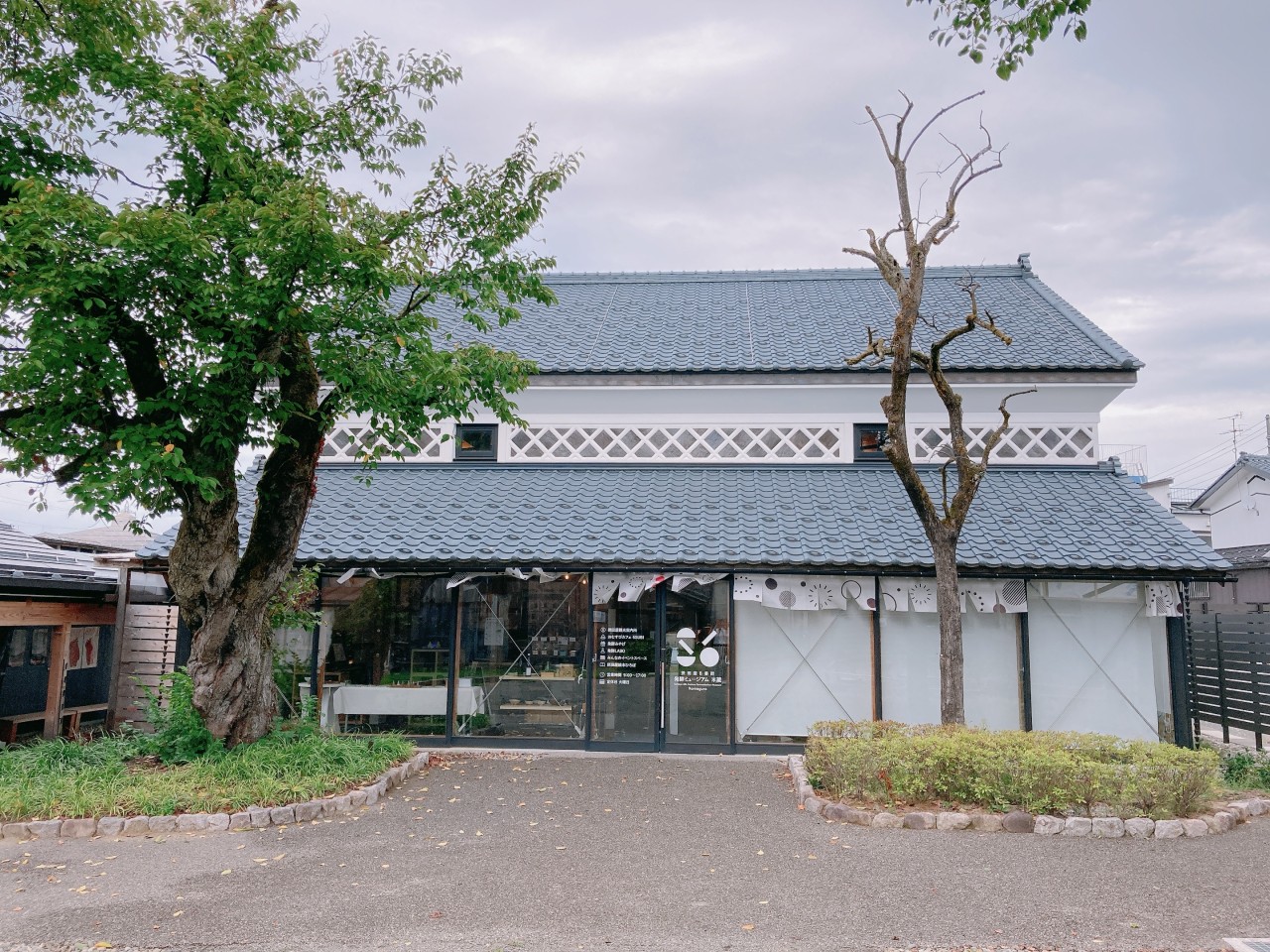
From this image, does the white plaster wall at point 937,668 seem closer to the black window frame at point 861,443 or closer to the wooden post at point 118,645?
the black window frame at point 861,443

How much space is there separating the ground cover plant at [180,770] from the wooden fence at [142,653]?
9.64ft

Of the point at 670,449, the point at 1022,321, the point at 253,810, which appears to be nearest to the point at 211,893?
the point at 253,810

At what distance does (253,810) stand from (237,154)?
607cm

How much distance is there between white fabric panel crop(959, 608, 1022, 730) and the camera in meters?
11.8

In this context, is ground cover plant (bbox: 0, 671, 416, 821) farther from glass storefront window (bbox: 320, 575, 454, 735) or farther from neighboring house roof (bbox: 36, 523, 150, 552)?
neighboring house roof (bbox: 36, 523, 150, 552)

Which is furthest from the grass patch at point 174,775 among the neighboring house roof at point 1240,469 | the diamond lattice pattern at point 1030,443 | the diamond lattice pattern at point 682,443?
the neighboring house roof at point 1240,469

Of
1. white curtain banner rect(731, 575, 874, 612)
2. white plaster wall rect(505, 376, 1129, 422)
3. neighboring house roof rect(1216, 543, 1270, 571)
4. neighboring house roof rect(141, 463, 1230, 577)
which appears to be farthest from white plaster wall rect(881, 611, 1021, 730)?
neighboring house roof rect(1216, 543, 1270, 571)

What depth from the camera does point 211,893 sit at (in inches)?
250

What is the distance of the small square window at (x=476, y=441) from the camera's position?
48.1 feet

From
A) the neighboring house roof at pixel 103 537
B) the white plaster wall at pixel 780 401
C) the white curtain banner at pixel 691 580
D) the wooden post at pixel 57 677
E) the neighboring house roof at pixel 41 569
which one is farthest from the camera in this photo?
the neighboring house roof at pixel 103 537

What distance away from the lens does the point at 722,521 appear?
41.0 ft

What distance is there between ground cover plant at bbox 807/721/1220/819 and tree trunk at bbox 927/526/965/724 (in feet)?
2.17

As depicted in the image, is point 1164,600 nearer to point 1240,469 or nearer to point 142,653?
point 142,653

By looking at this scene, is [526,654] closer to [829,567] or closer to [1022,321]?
[829,567]
